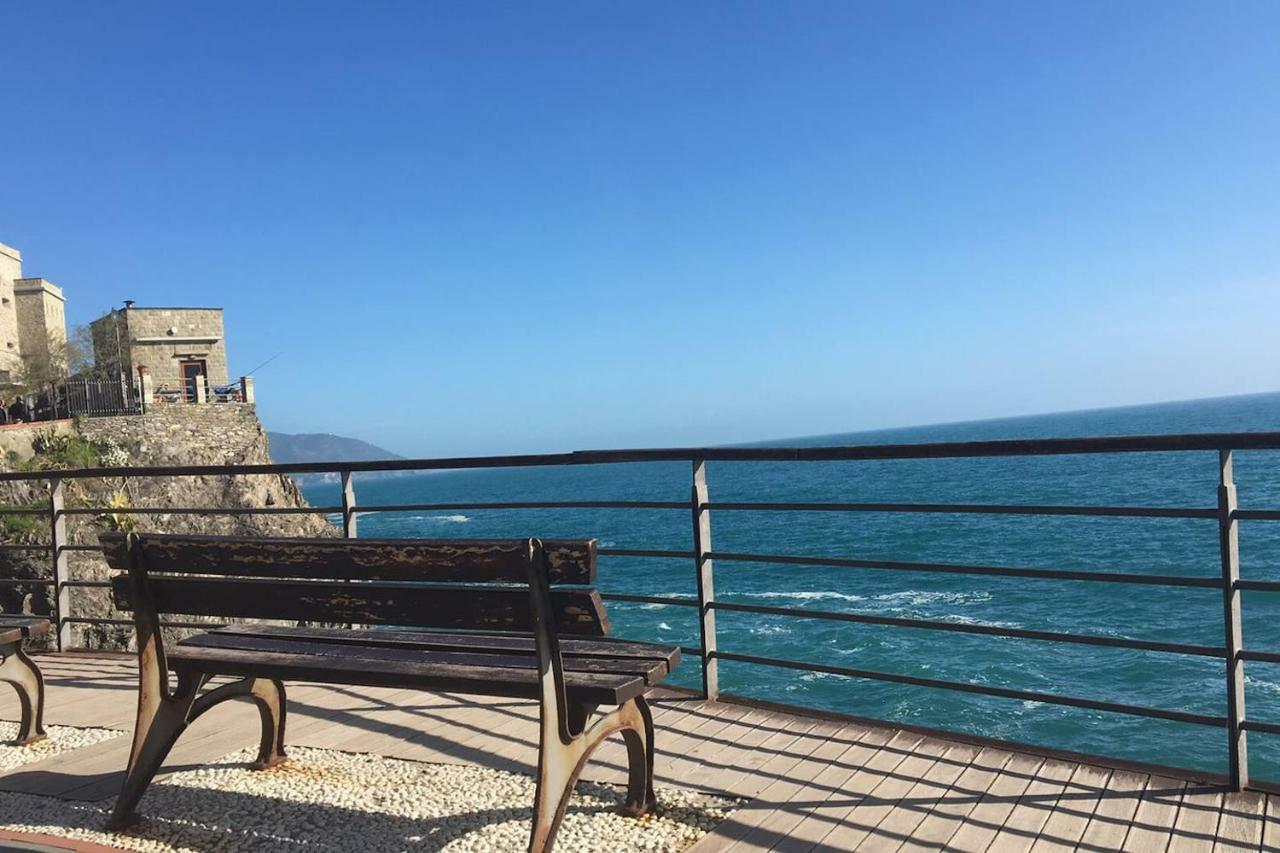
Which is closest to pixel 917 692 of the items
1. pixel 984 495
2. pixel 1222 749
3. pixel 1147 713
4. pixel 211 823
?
pixel 1222 749

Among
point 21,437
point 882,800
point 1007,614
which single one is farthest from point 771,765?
point 21,437

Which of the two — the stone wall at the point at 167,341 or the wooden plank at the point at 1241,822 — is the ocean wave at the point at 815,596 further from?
the stone wall at the point at 167,341

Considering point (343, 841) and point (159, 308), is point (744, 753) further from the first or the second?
point (159, 308)

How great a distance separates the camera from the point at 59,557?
18.2 feet

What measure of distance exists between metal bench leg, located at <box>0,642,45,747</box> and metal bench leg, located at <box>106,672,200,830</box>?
1184 mm

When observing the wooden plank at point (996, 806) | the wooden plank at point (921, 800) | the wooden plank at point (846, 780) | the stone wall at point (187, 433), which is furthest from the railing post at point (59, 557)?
the stone wall at point (187, 433)

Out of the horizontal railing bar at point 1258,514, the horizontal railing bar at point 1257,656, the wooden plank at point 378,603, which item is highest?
the horizontal railing bar at point 1258,514

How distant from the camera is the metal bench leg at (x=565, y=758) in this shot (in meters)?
2.39

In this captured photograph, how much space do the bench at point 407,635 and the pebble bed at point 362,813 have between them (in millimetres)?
148

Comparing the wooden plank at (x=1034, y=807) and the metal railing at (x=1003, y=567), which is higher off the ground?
the metal railing at (x=1003, y=567)

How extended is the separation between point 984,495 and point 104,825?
51.2 metres

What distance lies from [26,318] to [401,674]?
167ft

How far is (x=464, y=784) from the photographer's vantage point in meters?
3.24

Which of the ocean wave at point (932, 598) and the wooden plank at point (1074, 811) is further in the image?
the ocean wave at point (932, 598)
